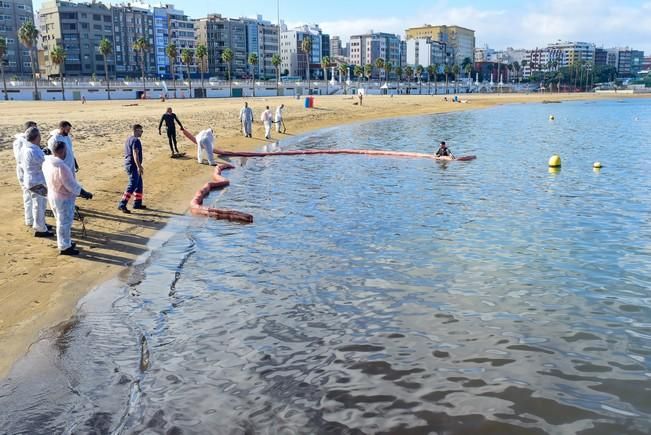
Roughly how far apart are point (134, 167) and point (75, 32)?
143725mm

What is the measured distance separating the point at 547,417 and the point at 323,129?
139 feet

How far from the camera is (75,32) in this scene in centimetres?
13962

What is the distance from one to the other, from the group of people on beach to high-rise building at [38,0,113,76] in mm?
141032

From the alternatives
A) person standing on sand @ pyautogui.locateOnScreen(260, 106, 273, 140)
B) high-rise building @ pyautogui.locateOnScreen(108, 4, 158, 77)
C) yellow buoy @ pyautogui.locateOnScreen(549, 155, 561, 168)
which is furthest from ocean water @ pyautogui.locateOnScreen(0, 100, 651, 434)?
high-rise building @ pyautogui.locateOnScreen(108, 4, 158, 77)

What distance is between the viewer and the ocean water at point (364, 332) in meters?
6.46

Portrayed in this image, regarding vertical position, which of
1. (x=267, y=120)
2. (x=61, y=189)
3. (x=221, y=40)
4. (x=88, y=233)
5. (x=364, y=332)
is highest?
(x=221, y=40)

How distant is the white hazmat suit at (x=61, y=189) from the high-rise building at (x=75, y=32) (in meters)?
143

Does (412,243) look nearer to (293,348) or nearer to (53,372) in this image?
(293,348)

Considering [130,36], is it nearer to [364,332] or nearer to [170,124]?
[170,124]

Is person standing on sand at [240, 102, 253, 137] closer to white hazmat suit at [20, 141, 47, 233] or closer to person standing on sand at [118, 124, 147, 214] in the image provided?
person standing on sand at [118, 124, 147, 214]

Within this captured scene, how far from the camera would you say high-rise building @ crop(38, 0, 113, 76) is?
5463 inches

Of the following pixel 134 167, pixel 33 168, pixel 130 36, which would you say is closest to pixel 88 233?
pixel 33 168

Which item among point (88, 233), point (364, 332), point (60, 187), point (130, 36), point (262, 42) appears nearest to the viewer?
point (364, 332)

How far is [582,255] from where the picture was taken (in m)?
12.5
